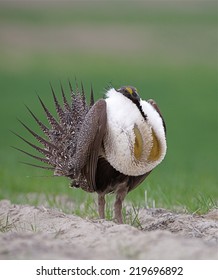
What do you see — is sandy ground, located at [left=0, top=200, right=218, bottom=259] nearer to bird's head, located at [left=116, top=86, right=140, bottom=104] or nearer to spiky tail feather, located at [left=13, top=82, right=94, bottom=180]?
spiky tail feather, located at [left=13, top=82, right=94, bottom=180]

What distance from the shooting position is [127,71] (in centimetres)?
3027

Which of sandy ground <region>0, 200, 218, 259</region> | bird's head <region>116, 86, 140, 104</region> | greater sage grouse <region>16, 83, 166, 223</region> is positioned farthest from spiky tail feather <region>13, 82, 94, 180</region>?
bird's head <region>116, 86, 140, 104</region>

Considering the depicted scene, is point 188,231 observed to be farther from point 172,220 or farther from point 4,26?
point 4,26

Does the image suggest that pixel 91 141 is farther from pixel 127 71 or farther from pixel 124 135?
pixel 127 71

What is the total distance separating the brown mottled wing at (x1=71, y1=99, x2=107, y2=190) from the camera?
596 centimetres

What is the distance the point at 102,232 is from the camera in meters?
5.50

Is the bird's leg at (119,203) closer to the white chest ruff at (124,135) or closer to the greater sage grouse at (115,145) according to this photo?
the greater sage grouse at (115,145)

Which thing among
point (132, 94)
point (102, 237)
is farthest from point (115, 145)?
point (102, 237)

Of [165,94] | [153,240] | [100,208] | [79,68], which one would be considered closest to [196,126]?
[165,94]

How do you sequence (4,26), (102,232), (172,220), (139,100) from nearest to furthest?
(102,232) < (139,100) < (172,220) < (4,26)

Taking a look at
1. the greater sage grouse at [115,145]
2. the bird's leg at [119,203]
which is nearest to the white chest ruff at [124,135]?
the greater sage grouse at [115,145]

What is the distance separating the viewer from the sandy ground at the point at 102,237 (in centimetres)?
471

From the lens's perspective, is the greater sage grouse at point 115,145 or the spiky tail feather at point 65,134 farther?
the spiky tail feather at point 65,134
